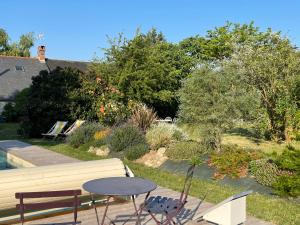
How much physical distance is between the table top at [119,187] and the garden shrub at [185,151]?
5939 mm

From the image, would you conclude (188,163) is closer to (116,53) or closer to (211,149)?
(211,149)

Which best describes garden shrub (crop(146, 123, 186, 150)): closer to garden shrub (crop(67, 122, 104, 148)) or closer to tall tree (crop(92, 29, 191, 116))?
garden shrub (crop(67, 122, 104, 148))

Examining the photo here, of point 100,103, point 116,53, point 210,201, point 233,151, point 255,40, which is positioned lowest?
point 210,201

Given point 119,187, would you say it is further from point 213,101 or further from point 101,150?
point 101,150

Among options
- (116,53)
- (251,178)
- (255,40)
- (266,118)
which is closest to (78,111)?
(116,53)

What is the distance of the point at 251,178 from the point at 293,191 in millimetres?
1489

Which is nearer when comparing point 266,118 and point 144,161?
point 144,161

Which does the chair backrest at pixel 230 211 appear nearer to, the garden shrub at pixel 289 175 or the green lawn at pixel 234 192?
the green lawn at pixel 234 192

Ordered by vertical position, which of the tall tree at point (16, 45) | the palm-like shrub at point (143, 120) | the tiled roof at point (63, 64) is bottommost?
→ the palm-like shrub at point (143, 120)

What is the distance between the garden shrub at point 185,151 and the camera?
11.3 m

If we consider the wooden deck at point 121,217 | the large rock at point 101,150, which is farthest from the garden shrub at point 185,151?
the wooden deck at point 121,217

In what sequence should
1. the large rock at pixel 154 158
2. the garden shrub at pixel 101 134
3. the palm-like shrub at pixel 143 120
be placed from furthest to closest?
1. the palm-like shrub at pixel 143 120
2. the garden shrub at pixel 101 134
3. the large rock at pixel 154 158

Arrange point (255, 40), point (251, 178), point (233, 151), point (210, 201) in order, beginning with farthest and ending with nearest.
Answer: point (255, 40) < point (233, 151) < point (251, 178) < point (210, 201)

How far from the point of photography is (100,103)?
66.3 ft
